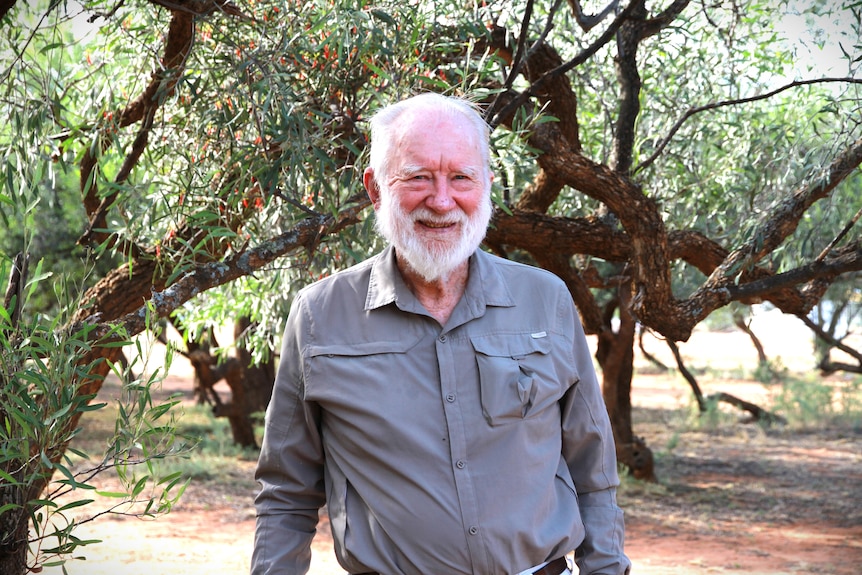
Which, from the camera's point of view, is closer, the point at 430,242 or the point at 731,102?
the point at 430,242

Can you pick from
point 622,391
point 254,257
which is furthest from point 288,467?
point 622,391

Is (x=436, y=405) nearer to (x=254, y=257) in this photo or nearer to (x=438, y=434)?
(x=438, y=434)

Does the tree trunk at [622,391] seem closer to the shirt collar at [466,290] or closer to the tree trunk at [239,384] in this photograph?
the tree trunk at [239,384]

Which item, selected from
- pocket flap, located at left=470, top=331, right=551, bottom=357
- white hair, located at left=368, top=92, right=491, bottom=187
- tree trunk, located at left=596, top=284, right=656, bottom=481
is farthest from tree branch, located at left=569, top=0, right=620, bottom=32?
tree trunk, located at left=596, top=284, right=656, bottom=481

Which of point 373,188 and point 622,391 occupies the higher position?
point 373,188

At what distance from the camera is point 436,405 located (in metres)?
1.99

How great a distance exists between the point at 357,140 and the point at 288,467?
78.1 inches

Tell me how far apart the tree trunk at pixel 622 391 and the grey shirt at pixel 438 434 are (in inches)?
298

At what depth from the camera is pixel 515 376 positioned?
2.00 metres

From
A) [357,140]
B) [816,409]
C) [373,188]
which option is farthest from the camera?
[816,409]

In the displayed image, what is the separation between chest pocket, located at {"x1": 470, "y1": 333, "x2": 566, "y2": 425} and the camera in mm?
1978

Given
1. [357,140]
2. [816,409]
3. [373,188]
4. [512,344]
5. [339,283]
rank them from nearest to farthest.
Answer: [512,344] < [339,283] < [373,188] < [357,140] < [816,409]

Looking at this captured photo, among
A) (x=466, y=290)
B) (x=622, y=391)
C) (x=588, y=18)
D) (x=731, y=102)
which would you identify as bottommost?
(x=622, y=391)

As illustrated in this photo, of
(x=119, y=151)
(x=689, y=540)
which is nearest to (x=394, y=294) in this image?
(x=119, y=151)
